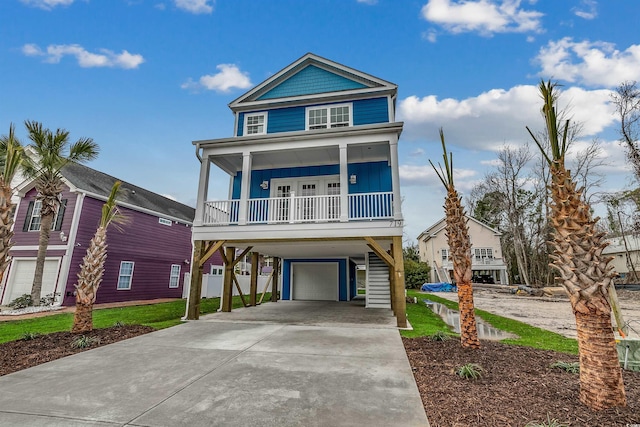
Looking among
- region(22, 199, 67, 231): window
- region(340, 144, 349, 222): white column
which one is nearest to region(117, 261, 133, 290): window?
region(22, 199, 67, 231): window

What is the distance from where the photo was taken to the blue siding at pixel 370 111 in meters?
11.6

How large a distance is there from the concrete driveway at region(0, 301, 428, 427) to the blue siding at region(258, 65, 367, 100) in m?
10.5

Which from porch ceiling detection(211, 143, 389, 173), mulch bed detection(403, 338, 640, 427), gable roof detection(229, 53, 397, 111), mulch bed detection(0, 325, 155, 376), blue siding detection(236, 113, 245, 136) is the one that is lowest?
mulch bed detection(0, 325, 155, 376)

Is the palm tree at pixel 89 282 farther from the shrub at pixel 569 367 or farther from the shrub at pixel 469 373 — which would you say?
the shrub at pixel 569 367

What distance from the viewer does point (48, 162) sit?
11.6 metres

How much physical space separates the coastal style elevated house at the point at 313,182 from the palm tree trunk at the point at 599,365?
480 centimetres

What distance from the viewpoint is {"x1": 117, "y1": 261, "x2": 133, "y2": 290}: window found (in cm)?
1436

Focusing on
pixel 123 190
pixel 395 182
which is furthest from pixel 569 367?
pixel 123 190

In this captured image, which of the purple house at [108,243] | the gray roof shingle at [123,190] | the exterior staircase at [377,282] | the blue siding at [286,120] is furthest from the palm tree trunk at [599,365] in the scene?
the gray roof shingle at [123,190]

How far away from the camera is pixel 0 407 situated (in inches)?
111

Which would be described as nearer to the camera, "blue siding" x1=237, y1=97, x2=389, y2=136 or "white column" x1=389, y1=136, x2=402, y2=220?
"white column" x1=389, y1=136, x2=402, y2=220

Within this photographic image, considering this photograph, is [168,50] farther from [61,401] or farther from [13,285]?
[61,401]

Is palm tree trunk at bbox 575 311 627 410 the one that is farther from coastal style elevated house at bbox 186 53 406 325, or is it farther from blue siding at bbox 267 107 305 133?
blue siding at bbox 267 107 305 133

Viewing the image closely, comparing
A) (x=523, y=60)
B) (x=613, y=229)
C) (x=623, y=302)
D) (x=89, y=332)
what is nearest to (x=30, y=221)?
(x=89, y=332)
